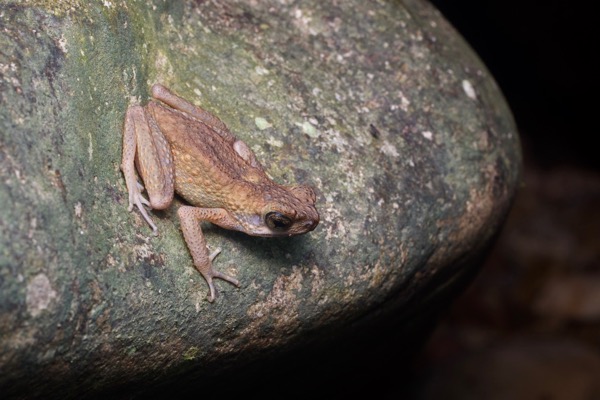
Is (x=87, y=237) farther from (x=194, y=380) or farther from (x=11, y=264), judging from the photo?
(x=194, y=380)

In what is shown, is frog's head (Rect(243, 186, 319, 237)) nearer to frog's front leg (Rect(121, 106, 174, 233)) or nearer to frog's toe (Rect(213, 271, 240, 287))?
frog's toe (Rect(213, 271, 240, 287))

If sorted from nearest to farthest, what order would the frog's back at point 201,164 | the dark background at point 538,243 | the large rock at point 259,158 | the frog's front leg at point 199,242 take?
the large rock at point 259,158
the frog's front leg at point 199,242
the frog's back at point 201,164
the dark background at point 538,243

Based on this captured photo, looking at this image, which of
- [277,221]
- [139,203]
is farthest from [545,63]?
[139,203]

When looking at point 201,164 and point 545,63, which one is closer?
point 201,164

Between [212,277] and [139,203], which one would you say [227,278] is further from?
[139,203]

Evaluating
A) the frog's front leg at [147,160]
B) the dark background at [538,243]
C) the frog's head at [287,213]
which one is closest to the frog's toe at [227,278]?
the frog's head at [287,213]

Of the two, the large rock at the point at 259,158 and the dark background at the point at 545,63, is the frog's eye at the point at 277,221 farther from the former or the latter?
the dark background at the point at 545,63

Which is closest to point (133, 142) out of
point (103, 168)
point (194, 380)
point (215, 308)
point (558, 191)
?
point (103, 168)
